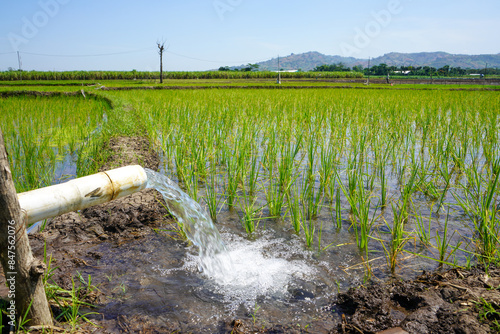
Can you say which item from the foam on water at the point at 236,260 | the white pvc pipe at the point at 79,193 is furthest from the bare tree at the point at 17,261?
the foam on water at the point at 236,260

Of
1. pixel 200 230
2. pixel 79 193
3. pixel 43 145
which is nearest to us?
pixel 79 193

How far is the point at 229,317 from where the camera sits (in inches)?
69.4

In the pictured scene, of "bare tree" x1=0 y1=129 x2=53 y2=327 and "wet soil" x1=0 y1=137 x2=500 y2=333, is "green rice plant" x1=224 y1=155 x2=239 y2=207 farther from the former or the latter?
"bare tree" x1=0 y1=129 x2=53 y2=327

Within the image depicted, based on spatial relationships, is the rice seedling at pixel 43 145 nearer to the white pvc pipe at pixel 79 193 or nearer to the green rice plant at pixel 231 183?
the green rice plant at pixel 231 183

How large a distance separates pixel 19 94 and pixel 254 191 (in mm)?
12507

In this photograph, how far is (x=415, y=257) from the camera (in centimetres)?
235

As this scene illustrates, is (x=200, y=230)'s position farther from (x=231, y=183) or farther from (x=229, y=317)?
(x=229, y=317)

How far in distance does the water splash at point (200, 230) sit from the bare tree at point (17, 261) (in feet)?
3.02

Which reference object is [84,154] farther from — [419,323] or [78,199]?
[419,323]

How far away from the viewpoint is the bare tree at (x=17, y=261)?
3.92 ft

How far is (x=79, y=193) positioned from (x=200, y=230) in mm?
1188

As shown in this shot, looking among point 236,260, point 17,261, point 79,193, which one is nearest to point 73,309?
point 17,261

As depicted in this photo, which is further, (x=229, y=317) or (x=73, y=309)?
(x=229, y=317)

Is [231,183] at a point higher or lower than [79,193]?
lower
